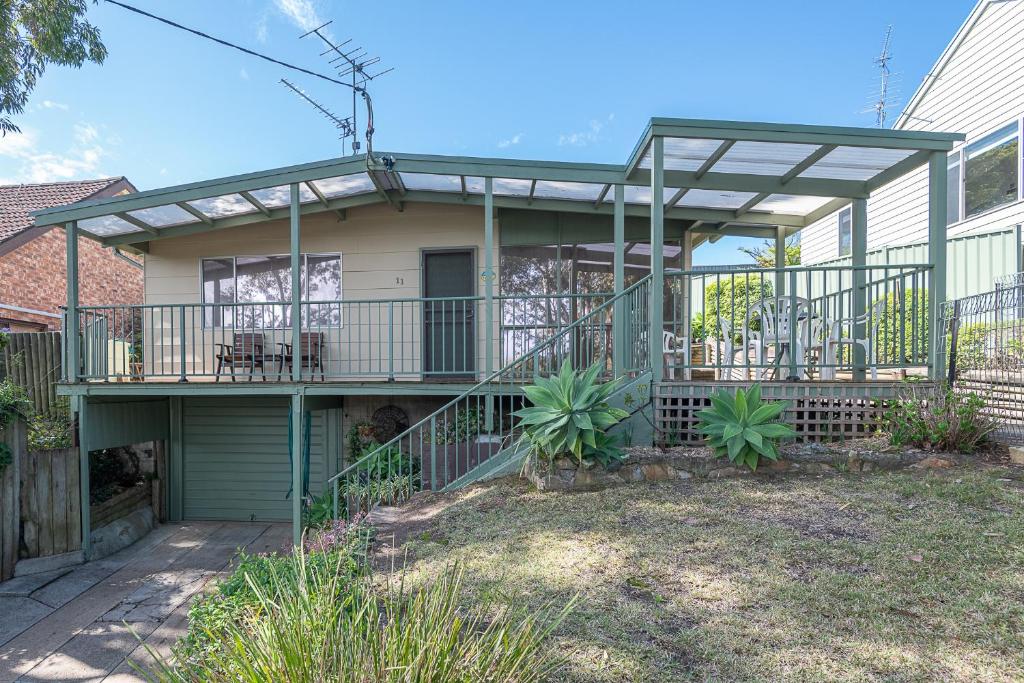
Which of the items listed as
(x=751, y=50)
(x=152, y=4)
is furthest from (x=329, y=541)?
(x=751, y=50)

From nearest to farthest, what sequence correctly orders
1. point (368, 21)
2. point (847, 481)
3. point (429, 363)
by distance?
point (847, 481), point (429, 363), point (368, 21)

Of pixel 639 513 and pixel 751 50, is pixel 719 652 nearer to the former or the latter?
pixel 639 513

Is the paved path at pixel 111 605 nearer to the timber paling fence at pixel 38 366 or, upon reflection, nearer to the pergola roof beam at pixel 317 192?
the timber paling fence at pixel 38 366

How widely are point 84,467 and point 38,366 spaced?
205 centimetres

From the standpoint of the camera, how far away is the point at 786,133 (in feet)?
19.2

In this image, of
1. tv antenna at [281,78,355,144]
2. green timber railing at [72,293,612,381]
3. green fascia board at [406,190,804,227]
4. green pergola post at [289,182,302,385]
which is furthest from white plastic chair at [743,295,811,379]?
tv antenna at [281,78,355,144]

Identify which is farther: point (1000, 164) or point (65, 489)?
point (1000, 164)

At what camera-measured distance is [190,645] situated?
3.48 meters

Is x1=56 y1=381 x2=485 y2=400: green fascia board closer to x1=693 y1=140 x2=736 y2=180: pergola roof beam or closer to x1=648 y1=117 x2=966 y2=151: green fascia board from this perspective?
x1=693 y1=140 x2=736 y2=180: pergola roof beam

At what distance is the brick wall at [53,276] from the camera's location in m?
12.5

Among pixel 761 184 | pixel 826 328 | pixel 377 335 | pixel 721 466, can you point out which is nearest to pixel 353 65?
pixel 377 335

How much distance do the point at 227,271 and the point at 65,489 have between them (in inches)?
161

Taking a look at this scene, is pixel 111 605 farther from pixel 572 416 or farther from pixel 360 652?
pixel 360 652

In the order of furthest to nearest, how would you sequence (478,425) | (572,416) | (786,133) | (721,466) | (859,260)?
(859,260) → (478,425) → (786,133) → (721,466) → (572,416)
